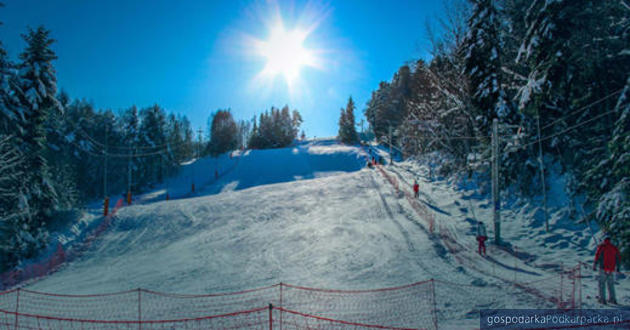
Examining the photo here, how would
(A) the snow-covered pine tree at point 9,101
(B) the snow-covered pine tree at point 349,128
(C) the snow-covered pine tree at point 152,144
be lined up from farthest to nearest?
1. (B) the snow-covered pine tree at point 349,128
2. (C) the snow-covered pine tree at point 152,144
3. (A) the snow-covered pine tree at point 9,101

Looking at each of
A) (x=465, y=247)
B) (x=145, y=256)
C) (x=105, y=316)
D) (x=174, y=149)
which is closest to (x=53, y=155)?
(x=174, y=149)

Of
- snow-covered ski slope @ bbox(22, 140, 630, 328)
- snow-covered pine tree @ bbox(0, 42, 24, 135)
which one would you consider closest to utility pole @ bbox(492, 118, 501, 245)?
snow-covered ski slope @ bbox(22, 140, 630, 328)

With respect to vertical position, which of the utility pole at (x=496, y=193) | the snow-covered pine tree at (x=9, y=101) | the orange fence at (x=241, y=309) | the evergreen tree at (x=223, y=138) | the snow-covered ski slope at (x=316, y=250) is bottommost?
the orange fence at (x=241, y=309)

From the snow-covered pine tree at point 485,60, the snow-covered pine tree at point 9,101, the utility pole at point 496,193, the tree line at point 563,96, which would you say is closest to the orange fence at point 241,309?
the utility pole at point 496,193

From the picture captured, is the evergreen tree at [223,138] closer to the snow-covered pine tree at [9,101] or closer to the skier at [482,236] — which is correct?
the snow-covered pine tree at [9,101]

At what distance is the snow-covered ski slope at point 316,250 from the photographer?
11.1 meters

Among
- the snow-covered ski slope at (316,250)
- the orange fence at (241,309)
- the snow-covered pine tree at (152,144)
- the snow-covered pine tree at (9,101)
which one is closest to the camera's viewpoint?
the orange fence at (241,309)

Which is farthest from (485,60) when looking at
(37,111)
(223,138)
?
(223,138)

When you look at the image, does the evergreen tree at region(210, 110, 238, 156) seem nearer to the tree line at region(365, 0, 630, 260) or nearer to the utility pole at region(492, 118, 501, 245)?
the tree line at region(365, 0, 630, 260)

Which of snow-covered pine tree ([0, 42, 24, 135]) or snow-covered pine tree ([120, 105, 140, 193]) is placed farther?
snow-covered pine tree ([120, 105, 140, 193])

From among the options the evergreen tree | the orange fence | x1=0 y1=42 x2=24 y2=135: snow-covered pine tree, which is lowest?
the orange fence

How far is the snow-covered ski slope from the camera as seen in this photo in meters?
11.1

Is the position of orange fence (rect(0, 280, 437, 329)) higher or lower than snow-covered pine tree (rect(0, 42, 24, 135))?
lower

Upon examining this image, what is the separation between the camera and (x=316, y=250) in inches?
602
